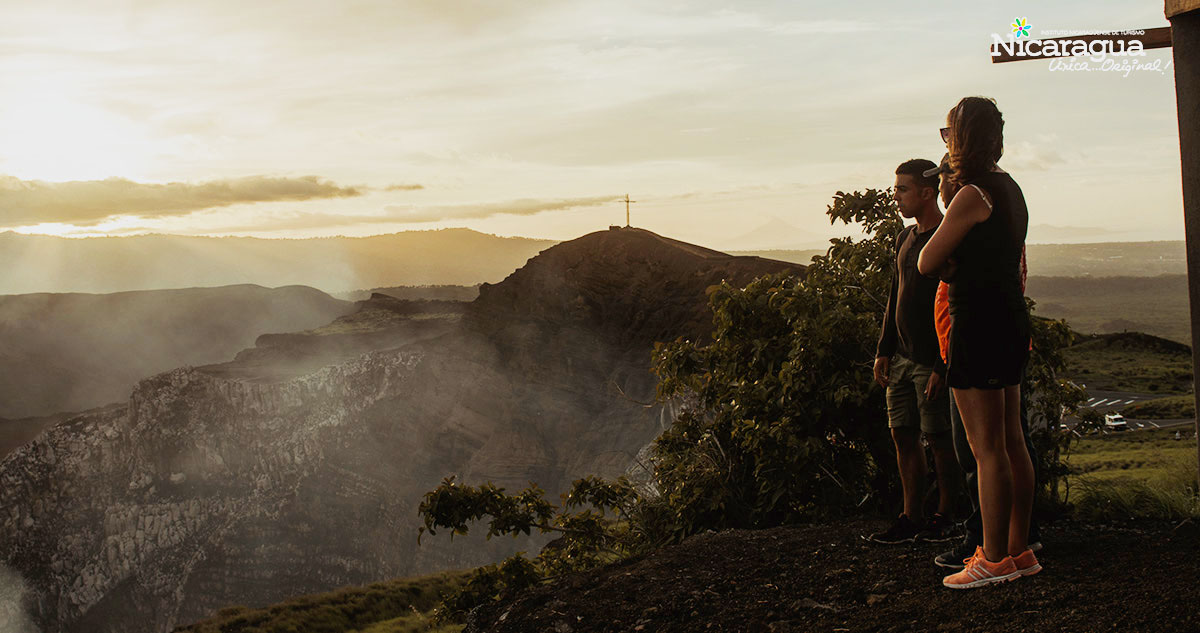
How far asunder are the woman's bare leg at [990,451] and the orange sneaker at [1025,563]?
0.66 ft

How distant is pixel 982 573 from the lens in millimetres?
3709

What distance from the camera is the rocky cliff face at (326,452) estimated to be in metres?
42.7

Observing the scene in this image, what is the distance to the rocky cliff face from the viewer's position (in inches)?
1681

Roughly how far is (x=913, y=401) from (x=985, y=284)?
1438 mm

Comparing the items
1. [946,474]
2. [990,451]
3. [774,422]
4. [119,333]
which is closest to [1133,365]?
[774,422]

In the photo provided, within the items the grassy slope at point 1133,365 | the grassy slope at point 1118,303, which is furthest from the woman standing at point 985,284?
the grassy slope at point 1118,303

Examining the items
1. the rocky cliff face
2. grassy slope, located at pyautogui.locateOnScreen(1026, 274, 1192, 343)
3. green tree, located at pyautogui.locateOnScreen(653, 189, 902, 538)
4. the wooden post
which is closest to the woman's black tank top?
the wooden post

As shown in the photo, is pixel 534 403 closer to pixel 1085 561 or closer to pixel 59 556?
→ pixel 59 556

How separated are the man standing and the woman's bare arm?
847mm

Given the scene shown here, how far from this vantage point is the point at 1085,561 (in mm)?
4012

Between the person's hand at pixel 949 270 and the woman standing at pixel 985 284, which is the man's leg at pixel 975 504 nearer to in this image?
the woman standing at pixel 985 284

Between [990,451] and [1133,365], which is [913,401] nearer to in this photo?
[990,451]

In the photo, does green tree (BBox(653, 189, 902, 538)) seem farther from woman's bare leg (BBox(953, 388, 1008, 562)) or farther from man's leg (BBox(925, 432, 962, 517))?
woman's bare leg (BBox(953, 388, 1008, 562))

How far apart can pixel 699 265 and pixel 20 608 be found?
37.7 metres
